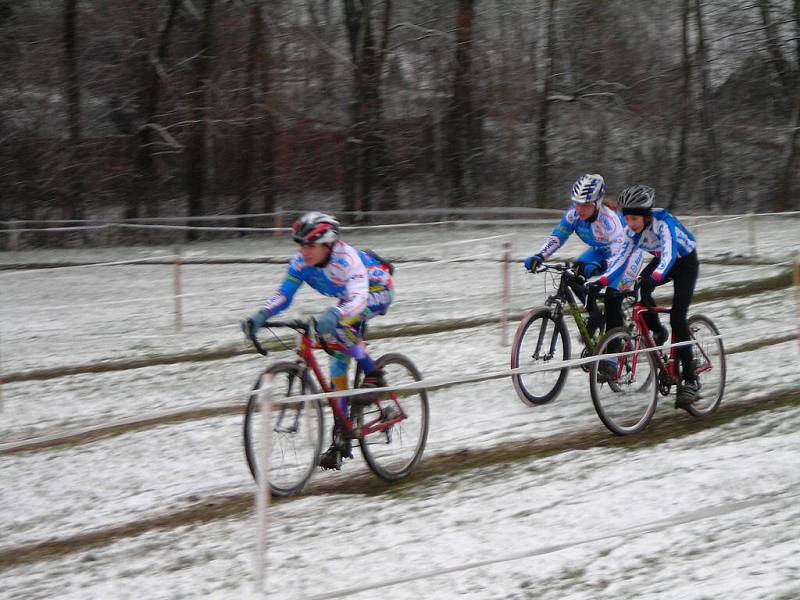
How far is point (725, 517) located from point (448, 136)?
25987mm

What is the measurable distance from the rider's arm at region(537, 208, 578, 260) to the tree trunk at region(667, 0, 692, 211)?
81.7 feet

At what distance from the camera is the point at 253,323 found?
6.78m

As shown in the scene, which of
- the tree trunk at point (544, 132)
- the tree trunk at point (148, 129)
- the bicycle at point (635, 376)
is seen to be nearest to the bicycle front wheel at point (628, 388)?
the bicycle at point (635, 376)

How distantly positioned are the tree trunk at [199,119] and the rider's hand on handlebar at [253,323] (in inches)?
819

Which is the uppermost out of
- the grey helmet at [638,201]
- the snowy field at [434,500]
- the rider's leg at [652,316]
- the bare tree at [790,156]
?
the bare tree at [790,156]

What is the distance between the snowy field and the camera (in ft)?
19.2

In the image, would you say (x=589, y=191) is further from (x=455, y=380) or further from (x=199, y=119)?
(x=199, y=119)

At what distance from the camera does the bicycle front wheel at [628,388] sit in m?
8.55

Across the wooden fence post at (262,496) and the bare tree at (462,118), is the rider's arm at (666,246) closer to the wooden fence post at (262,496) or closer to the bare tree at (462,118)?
the wooden fence post at (262,496)

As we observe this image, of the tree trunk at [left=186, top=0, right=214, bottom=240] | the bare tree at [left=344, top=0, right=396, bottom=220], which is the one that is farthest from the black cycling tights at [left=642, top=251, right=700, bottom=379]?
the bare tree at [left=344, top=0, right=396, bottom=220]

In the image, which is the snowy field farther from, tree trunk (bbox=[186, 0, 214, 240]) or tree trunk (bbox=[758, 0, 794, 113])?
tree trunk (bbox=[758, 0, 794, 113])

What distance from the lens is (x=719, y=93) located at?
33.8 metres

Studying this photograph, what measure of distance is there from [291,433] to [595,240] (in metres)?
3.66

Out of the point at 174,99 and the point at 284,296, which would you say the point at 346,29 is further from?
the point at 284,296
